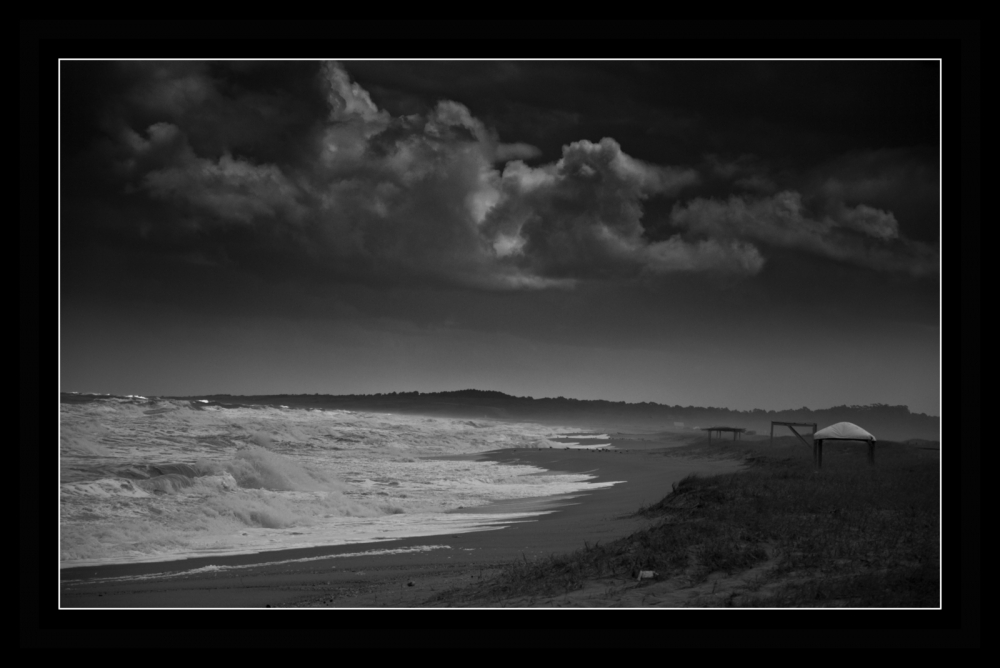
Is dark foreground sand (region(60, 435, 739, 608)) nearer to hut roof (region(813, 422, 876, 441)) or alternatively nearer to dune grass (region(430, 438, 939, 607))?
Result: dune grass (region(430, 438, 939, 607))

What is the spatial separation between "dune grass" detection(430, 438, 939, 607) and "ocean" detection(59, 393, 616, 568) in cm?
375

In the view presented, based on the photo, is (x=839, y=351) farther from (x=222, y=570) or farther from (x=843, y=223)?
(x=222, y=570)

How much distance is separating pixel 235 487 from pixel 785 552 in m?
9.54

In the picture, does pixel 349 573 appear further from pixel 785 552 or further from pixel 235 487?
pixel 235 487

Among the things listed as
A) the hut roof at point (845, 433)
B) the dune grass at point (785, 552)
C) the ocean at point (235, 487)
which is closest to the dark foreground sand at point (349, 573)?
the ocean at point (235, 487)

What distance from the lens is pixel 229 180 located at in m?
9.20

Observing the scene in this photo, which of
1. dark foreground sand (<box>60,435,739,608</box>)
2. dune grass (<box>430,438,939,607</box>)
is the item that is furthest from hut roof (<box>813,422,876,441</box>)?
dark foreground sand (<box>60,435,739,608</box>)

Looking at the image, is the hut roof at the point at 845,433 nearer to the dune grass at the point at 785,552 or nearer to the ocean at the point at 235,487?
Result: the dune grass at the point at 785,552

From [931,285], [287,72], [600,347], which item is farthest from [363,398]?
[931,285]

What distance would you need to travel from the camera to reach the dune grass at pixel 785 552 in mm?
5594

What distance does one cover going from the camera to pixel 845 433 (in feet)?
51.1

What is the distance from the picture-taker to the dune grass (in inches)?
220
